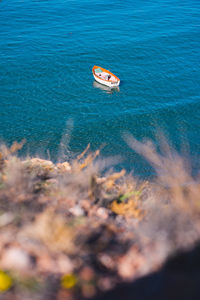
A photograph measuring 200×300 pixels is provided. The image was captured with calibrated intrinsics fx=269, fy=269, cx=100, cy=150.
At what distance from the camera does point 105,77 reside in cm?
2289

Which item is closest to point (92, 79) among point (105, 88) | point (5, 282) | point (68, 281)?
point (105, 88)

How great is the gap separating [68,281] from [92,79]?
19.9m

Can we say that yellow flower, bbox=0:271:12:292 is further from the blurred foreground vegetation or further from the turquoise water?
the turquoise water

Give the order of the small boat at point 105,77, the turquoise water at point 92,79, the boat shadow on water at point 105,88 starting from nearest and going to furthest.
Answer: the turquoise water at point 92,79, the small boat at point 105,77, the boat shadow on water at point 105,88

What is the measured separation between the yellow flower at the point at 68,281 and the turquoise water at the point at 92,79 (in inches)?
365

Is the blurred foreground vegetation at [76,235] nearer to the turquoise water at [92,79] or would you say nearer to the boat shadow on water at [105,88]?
the turquoise water at [92,79]

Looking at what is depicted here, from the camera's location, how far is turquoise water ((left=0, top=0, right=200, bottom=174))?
17734 mm

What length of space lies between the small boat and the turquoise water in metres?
0.65

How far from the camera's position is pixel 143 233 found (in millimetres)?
6293

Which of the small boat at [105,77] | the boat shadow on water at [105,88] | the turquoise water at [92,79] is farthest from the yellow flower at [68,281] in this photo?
the small boat at [105,77]

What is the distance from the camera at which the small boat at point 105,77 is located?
72.5 feet

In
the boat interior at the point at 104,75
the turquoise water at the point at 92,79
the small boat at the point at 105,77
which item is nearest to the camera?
the turquoise water at the point at 92,79

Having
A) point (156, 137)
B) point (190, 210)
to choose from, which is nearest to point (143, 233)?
point (190, 210)

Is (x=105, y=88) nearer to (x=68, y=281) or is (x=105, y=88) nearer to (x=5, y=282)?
(x=68, y=281)
